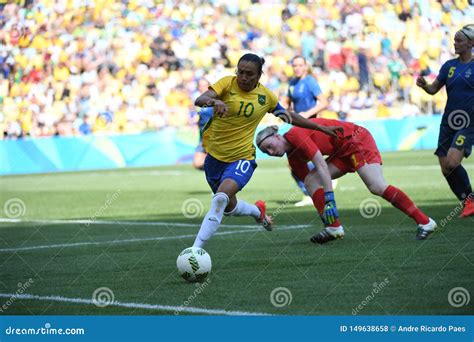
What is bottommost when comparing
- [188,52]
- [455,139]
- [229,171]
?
[188,52]

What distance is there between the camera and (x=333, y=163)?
32.9 feet

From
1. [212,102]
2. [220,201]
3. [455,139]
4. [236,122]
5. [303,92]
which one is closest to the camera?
[212,102]

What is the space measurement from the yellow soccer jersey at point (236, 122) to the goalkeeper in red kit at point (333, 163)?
38 cm

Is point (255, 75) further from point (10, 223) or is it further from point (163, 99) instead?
point (163, 99)

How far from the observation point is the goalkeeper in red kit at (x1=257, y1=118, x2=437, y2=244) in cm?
938

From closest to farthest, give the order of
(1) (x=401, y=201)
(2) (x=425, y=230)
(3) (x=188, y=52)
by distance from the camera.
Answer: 1. (2) (x=425, y=230)
2. (1) (x=401, y=201)
3. (3) (x=188, y=52)

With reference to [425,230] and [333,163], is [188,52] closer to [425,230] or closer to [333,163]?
[333,163]

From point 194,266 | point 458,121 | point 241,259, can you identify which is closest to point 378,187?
point 241,259

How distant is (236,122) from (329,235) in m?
1.67

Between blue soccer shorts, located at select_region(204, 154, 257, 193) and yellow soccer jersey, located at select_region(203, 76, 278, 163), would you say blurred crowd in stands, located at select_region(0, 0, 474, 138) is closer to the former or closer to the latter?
blue soccer shorts, located at select_region(204, 154, 257, 193)

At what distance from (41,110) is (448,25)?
13.1 metres

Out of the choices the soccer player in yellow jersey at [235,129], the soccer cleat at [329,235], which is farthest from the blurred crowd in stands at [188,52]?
the soccer player in yellow jersey at [235,129]

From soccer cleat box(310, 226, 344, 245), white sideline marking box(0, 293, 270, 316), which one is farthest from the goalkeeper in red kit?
white sideline marking box(0, 293, 270, 316)

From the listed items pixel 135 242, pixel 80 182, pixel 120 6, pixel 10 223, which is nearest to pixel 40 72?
pixel 120 6
